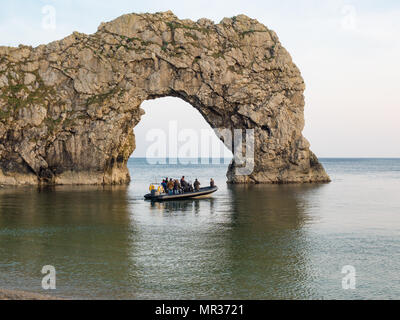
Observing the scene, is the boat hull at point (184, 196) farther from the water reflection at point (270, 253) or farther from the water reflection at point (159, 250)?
the water reflection at point (270, 253)

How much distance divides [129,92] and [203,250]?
5611 centimetres

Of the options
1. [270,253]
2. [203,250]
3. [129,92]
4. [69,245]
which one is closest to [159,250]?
[203,250]

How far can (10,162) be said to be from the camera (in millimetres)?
73500

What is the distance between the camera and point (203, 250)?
24.3 metres

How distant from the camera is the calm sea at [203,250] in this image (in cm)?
1761

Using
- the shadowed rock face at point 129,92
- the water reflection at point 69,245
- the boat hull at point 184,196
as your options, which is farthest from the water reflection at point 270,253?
the shadowed rock face at point 129,92

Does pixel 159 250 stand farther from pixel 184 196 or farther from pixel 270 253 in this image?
pixel 184 196

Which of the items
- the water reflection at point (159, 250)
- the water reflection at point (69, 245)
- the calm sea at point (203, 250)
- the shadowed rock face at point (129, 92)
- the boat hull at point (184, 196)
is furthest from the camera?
the shadowed rock face at point (129, 92)

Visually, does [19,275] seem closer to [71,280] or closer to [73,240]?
[71,280]

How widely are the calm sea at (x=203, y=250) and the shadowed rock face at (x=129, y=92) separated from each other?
31.0 meters

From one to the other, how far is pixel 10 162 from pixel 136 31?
3204 cm

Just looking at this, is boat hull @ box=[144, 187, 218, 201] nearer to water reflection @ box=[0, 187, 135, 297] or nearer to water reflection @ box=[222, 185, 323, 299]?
water reflection @ box=[0, 187, 135, 297]

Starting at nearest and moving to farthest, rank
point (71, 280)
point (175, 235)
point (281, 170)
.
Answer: point (71, 280)
point (175, 235)
point (281, 170)
